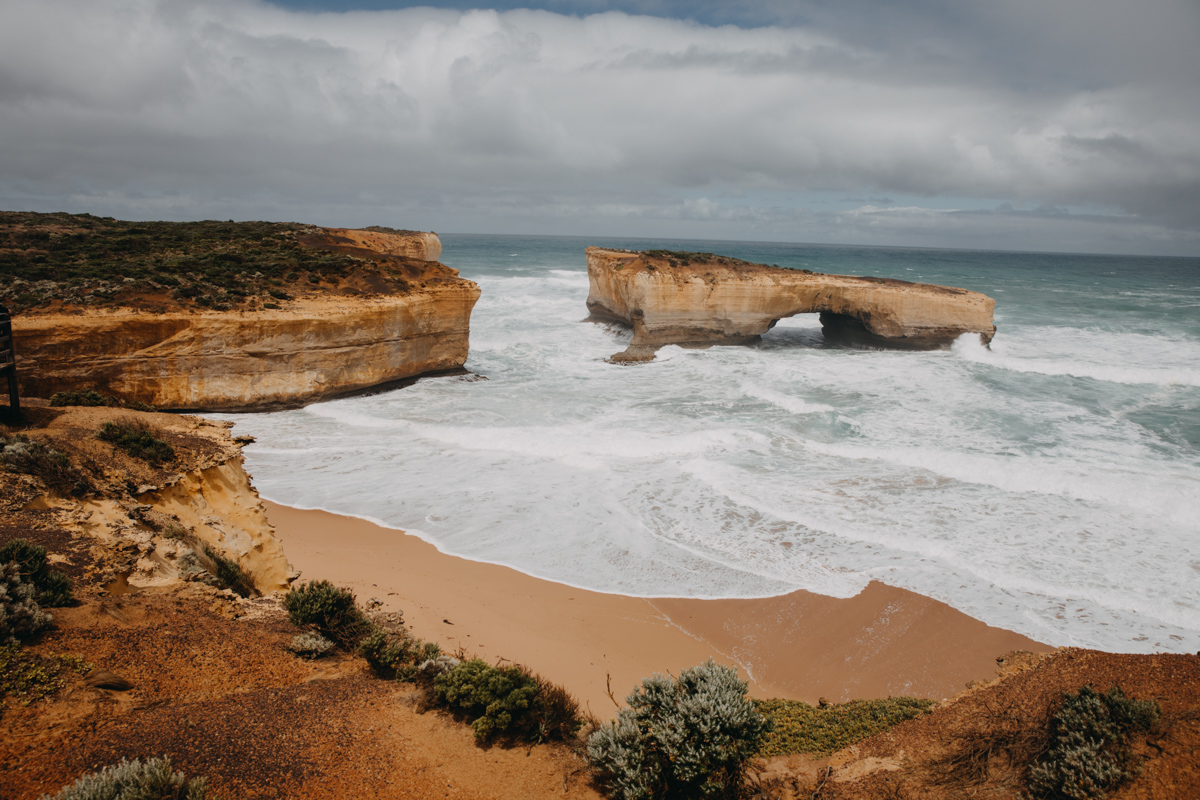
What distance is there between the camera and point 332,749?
14.9ft

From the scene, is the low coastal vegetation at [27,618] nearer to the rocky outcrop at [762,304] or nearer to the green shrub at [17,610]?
the green shrub at [17,610]

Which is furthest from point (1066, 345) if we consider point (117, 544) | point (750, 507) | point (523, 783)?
point (117, 544)

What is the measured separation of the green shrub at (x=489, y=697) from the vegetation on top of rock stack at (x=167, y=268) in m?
15.4

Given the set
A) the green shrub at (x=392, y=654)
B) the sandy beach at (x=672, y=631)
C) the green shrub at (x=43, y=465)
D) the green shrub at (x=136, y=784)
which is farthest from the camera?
the sandy beach at (x=672, y=631)

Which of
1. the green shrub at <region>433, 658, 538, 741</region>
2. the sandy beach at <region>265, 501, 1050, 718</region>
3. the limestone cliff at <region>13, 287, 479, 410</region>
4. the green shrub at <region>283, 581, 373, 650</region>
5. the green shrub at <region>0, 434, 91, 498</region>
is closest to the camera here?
the green shrub at <region>433, 658, 538, 741</region>

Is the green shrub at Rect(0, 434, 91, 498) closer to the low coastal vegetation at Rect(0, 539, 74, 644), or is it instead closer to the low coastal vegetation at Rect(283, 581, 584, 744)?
the low coastal vegetation at Rect(0, 539, 74, 644)

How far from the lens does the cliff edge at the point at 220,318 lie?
14.9 meters

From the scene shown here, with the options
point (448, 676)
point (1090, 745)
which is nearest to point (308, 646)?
point (448, 676)

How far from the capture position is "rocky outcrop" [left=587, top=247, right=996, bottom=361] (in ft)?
86.5

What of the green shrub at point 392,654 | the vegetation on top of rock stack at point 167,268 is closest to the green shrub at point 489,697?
the green shrub at point 392,654

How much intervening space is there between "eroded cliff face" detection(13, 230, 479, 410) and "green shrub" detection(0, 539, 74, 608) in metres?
12.2

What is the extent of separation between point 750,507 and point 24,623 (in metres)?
10.5

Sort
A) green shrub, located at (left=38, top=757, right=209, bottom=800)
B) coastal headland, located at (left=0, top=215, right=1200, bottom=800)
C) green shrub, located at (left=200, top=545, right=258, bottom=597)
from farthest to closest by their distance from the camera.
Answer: green shrub, located at (left=200, top=545, right=258, bottom=597) → coastal headland, located at (left=0, top=215, right=1200, bottom=800) → green shrub, located at (left=38, top=757, right=209, bottom=800)

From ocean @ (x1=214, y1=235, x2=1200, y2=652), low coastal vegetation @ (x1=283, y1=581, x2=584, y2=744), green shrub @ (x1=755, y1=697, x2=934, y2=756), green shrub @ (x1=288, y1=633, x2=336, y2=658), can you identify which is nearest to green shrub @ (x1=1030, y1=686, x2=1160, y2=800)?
green shrub @ (x1=755, y1=697, x2=934, y2=756)
